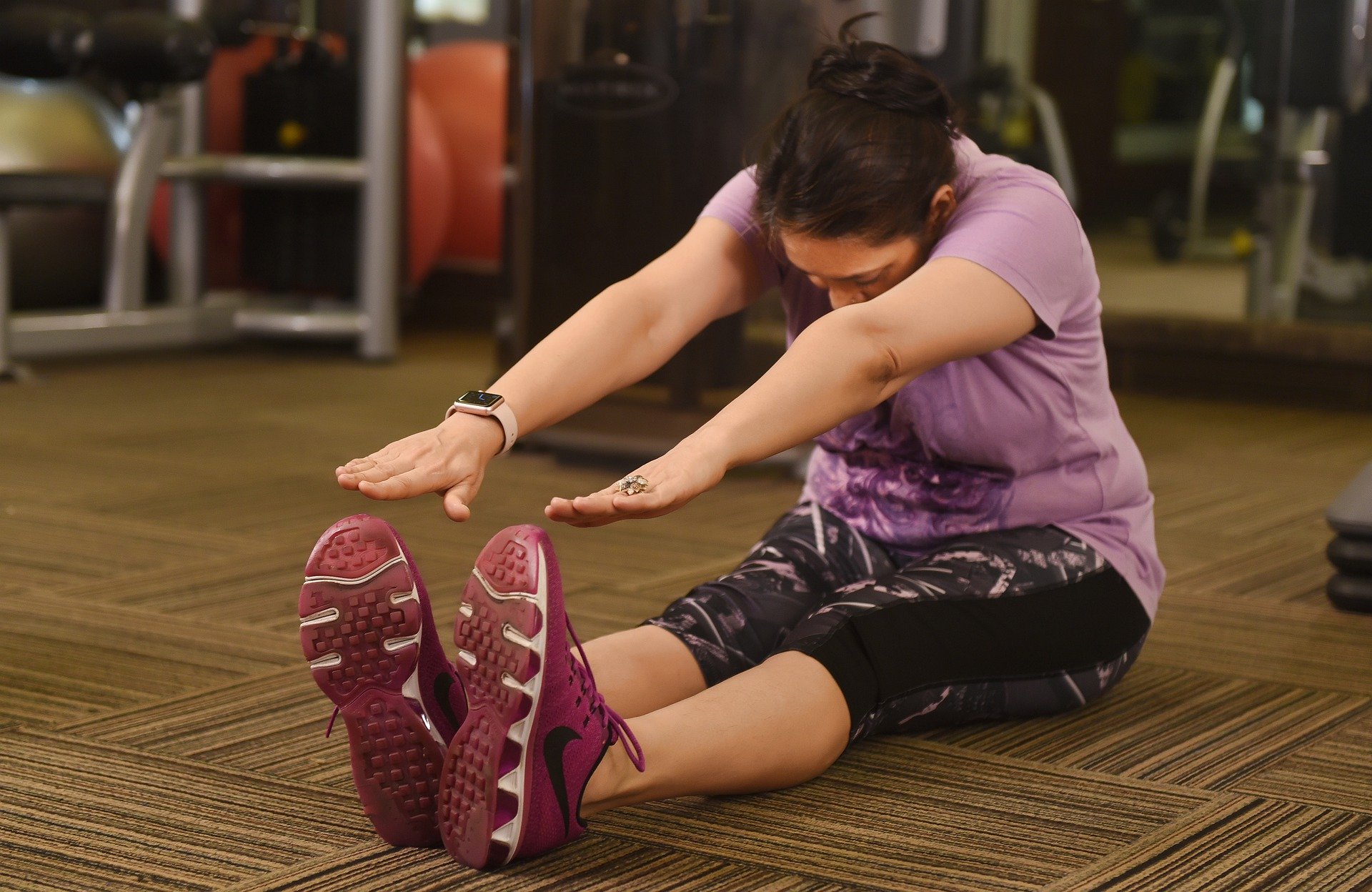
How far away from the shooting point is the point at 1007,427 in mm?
1399

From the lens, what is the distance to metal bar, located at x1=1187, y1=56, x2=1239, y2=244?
4254 millimetres

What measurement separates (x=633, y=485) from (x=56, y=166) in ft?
11.3

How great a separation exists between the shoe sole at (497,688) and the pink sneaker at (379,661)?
1.5 inches

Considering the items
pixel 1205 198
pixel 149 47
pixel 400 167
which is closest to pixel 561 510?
pixel 149 47

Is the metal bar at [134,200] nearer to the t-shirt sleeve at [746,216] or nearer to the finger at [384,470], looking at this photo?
the t-shirt sleeve at [746,216]

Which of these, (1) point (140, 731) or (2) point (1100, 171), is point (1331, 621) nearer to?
(1) point (140, 731)

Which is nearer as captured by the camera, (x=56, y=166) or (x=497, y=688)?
(x=497, y=688)

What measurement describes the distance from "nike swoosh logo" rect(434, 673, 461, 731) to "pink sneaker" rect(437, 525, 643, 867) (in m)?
0.07

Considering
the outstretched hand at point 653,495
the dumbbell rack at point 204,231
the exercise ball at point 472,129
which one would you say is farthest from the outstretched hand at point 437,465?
the exercise ball at point 472,129

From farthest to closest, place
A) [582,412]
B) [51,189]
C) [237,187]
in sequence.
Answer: [237,187] < [51,189] < [582,412]

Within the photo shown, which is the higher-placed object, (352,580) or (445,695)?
(352,580)

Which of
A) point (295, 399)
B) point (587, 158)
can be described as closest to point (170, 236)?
point (295, 399)

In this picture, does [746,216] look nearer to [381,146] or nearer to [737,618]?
[737,618]

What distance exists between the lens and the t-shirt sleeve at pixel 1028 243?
1.26 m
